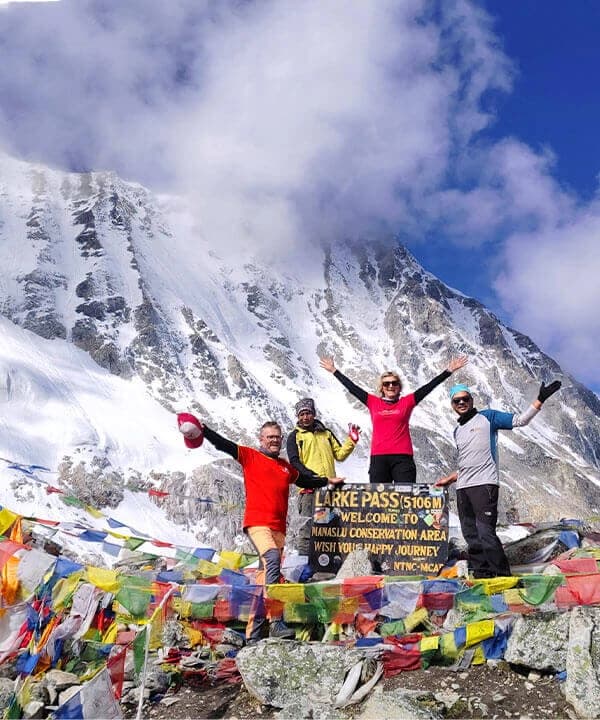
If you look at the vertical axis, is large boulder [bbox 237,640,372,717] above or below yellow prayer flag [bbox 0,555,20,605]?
below

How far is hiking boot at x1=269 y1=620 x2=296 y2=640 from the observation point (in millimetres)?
6352

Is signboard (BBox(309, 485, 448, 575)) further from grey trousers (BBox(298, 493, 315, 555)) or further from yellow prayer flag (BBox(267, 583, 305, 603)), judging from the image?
yellow prayer flag (BBox(267, 583, 305, 603))

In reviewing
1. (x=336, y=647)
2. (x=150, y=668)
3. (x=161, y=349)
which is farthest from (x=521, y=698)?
(x=161, y=349)

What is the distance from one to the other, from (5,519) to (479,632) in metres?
6.06

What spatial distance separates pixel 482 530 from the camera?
7.18 m

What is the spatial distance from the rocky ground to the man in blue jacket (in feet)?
5.41

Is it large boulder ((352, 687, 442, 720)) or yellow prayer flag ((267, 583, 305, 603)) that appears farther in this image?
yellow prayer flag ((267, 583, 305, 603))

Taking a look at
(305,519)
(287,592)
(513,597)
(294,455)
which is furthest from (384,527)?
(513,597)

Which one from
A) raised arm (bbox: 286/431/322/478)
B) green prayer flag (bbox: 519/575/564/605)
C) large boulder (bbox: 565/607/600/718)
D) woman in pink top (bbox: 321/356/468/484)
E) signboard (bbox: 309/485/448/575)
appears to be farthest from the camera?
woman in pink top (bbox: 321/356/468/484)

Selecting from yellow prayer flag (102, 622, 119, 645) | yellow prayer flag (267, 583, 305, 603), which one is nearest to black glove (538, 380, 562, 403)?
yellow prayer flag (267, 583, 305, 603)

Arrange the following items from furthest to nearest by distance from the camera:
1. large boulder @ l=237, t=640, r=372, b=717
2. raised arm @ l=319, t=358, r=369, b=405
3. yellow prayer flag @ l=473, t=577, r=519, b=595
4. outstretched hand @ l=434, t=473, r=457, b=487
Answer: raised arm @ l=319, t=358, r=369, b=405
outstretched hand @ l=434, t=473, r=457, b=487
yellow prayer flag @ l=473, t=577, r=519, b=595
large boulder @ l=237, t=640, r=372, b=717

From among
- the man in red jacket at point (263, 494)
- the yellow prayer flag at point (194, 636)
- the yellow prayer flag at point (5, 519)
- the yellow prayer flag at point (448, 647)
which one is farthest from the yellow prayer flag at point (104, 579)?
the yellow prayer flag at point (448, 647)

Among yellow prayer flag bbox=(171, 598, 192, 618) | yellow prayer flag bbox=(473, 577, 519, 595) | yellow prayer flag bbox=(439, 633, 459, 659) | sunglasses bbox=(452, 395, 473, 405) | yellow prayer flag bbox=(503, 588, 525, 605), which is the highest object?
sunglasses bbox=(452, 395, 473, 405)

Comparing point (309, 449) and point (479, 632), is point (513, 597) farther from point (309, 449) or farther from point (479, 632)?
point (309, 449)
